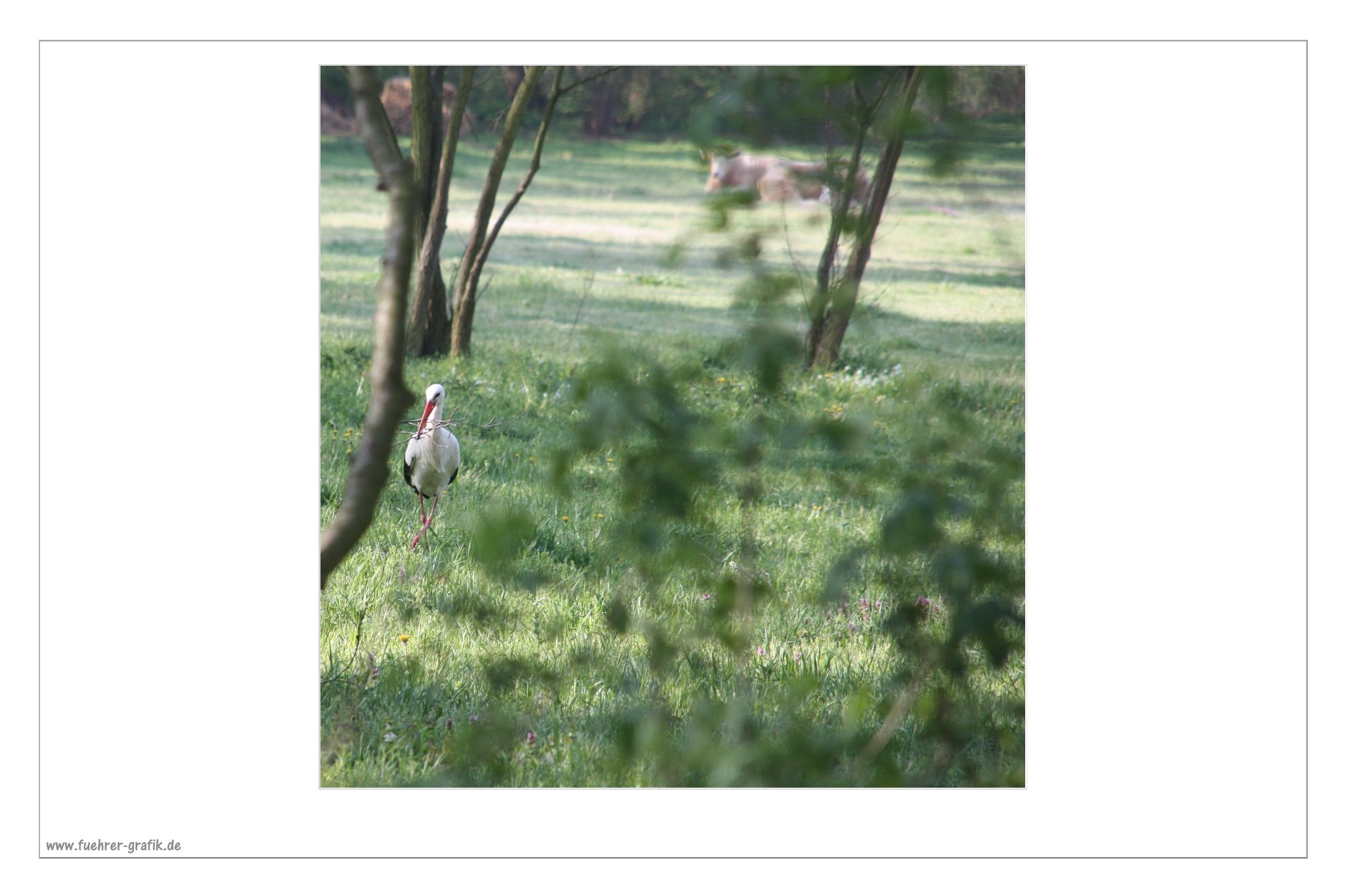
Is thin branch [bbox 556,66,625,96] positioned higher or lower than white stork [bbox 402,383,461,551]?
higher

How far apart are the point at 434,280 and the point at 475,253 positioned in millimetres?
200

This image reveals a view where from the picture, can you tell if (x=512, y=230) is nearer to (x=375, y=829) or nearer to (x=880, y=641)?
(x=880, y=641)

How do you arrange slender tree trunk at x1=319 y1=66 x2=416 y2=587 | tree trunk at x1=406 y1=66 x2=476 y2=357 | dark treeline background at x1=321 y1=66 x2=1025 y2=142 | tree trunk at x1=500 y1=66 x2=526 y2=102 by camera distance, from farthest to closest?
tree trunk at x1=406 y1=66 x2=476 y2=357 < tree trunk at x1=500 y1=66 x2=526 y2=102 < dark treeline background at x1=321 y1=66 x2=1025 y2=142 < slender tree trunk at x1=319 y1=66 x2=416 y2=587

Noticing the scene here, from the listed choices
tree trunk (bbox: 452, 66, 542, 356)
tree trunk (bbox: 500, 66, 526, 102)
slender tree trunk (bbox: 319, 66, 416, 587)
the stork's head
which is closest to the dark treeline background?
tree trunk (bbox: 500, 66, 526, 102)

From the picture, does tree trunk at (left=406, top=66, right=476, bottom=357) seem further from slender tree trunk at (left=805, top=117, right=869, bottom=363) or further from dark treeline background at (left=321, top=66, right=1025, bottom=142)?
slender tree trunk at (left=805, top=117, right=869, bottom=363)

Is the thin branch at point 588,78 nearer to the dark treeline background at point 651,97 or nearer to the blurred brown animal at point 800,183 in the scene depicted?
the dark treeline background at point 651,97

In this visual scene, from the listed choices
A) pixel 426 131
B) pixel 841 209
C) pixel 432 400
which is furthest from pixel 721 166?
pixel 426 131

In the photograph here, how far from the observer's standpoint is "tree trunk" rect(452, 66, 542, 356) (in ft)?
13.3

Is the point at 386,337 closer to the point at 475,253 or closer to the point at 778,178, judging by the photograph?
the point at 778,178

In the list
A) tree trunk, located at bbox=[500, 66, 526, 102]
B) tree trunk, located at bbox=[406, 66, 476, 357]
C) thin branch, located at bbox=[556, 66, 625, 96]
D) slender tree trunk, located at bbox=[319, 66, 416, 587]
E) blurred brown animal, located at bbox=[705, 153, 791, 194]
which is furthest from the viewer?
tree trunk, located at bbox=[406, 66, 476, 357]

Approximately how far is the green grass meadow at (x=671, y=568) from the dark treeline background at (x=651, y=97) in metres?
0.07

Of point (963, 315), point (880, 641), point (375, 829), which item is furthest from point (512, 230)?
point (375, 829)

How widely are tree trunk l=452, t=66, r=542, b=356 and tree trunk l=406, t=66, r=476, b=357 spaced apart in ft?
0.18
